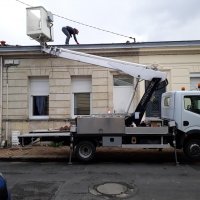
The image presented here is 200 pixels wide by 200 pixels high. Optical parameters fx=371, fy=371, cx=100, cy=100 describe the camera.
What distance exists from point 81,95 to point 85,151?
5.61m

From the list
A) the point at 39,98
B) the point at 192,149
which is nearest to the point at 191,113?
the point at 192,149

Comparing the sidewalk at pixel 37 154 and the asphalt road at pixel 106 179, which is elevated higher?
the sidewalk at pixel 37 154

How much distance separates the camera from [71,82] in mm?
17828

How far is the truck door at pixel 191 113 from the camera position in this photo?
40.8ft

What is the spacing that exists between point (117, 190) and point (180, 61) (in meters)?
10.2

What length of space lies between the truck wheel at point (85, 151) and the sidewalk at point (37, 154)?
3.00 feet

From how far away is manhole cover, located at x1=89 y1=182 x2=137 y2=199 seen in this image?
8.16 metres

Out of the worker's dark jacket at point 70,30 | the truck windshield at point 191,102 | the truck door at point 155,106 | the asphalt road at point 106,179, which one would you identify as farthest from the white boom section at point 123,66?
the truck door at point 155,106

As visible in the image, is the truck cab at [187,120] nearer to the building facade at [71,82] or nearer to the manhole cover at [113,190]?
the manhole cover at [113,190]

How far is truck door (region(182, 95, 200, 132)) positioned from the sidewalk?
4.43 m

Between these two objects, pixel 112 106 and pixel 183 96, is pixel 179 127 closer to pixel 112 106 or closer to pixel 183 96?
pixel 183 96

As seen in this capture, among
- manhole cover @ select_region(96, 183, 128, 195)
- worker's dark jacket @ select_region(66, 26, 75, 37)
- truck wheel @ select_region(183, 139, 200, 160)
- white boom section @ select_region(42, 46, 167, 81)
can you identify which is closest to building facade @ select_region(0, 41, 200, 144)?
worker's dark jacket @ select_region(66, 26, 75, 37)

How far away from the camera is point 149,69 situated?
1344 cm

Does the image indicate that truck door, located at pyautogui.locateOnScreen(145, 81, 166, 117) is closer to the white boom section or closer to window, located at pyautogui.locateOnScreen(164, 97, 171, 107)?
window, located at pyautogui.locateOnScreen(164, 97, 171, 107)
